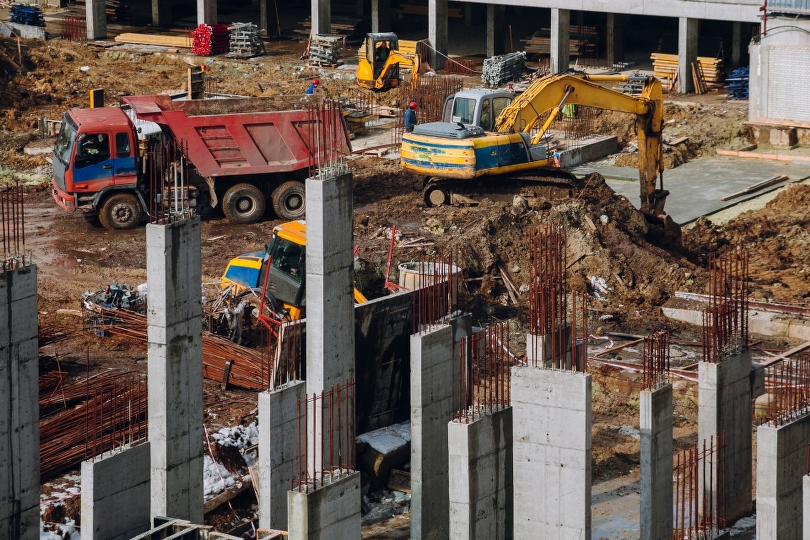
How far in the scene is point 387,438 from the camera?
655 inches

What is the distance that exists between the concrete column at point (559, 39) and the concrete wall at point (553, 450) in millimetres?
24098

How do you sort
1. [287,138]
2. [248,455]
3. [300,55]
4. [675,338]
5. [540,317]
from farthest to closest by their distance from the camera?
[300,55], [287,138], [675,338], [248,455], [540,317]

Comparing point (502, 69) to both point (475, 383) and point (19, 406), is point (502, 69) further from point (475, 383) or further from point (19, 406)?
point (19, 406)

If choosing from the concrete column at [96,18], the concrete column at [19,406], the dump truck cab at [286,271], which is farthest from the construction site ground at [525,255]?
the concrete column at [96,18]

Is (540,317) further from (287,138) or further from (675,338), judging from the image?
(287,138)

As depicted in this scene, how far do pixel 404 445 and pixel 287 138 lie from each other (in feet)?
29.9

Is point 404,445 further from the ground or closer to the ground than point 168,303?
closer to the ground

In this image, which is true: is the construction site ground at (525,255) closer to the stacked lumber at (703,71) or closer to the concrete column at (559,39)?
the stacked lumber at (703,71)

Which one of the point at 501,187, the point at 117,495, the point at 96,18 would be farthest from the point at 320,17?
the point at 117,495

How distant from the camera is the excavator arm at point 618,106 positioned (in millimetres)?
24250

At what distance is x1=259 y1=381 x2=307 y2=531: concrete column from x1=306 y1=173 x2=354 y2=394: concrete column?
0.57 metres

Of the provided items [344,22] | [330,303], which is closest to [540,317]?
[330,303]

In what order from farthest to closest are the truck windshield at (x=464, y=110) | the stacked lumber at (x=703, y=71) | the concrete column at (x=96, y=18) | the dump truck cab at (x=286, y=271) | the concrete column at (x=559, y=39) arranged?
the concrete column at (x=96, y=18) → the concrete column at (x=559, y=39) → the stacked lumber at (x=703, y=71) → the truck windshield at (x=464, y=110) → the dump truck cab at (x=286, y=271)

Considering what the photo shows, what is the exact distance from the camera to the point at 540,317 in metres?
13.1
